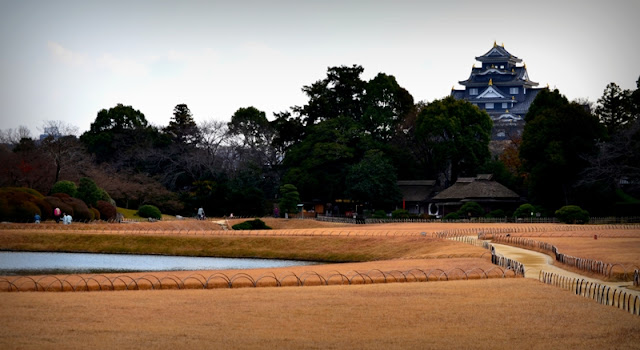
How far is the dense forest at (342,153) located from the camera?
77500 millimetres

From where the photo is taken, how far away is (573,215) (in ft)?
233

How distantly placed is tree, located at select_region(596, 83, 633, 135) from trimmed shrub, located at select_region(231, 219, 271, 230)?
4784 centimetres

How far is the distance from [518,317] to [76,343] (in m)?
11.4

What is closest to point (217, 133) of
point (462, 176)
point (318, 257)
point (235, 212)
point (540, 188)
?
point (235, 212)

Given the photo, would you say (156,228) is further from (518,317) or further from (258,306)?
(518,317)

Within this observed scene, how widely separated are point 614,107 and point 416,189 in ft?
89.2

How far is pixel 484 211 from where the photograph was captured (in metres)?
83.0

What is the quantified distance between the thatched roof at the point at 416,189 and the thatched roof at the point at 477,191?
2696 millimetres

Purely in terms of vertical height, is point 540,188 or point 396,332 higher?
point 540,188

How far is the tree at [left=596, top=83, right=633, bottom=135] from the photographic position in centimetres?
9681

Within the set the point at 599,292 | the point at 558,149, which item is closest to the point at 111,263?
the point at 599,292

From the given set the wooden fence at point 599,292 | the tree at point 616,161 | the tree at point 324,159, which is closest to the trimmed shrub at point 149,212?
the tree at point 324,159

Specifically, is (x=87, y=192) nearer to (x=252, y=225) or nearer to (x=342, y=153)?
(x=252, y=225)

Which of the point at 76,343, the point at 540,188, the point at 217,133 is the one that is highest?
the point at 217,133
